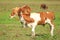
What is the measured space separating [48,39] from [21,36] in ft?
4.78

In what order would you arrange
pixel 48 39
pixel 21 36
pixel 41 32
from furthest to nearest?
pixel 41 32, pixel 21 36, pixel 48 39

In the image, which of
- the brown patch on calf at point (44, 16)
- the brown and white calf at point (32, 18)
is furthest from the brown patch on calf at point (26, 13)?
the brown patch on calf at point (44, 16)

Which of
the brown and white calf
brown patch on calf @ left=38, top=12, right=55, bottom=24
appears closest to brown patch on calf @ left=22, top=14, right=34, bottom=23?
the brown and white calf

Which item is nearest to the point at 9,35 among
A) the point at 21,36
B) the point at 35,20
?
the point at 21,36

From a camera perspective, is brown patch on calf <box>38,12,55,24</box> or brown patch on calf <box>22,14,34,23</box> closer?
brown patch on calf <box>22,14,34,23</box>

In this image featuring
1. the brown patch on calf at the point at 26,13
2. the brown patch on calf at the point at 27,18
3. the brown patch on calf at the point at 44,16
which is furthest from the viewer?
the brown patch on calf at the point at 44,16

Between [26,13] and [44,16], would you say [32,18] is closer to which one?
[26,13]

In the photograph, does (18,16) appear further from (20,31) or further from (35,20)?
(20,31)

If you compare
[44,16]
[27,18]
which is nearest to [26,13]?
[27,18]

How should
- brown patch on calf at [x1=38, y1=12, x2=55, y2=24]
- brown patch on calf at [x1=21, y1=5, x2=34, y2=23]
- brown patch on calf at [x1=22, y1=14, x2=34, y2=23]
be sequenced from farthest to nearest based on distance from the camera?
brown patch on calf at [x1=38, y1=12, x2=55, y2=24]
brown patch on calf at [x1=22, y1=14, x2=34, y2=23]
brown patch on calf at [x1=21, y1=5, x2=34, y2=23]

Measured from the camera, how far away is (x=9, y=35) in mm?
13891

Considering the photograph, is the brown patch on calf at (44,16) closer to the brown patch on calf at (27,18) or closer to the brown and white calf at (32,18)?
the brown and white calf at (32,18)

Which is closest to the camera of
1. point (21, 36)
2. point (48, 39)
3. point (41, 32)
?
point (48, 39)

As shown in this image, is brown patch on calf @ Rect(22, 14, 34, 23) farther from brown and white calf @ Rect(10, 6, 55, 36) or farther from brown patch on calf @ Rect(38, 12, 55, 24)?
brown patch on calf @ Rect(38, 12, 55, 24)
